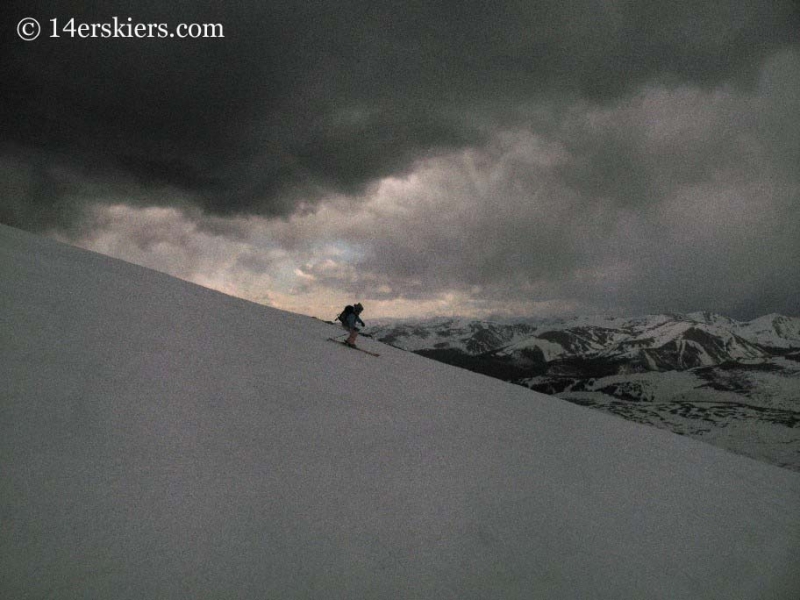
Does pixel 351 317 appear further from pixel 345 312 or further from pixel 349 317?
pixel 345 312

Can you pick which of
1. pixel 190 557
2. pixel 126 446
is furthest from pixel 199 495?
pixel 126 446

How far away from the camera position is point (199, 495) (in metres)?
3.88

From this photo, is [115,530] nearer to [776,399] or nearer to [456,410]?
[456,410]

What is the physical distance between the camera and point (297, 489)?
445 centimetres

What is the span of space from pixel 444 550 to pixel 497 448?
11.4 feet

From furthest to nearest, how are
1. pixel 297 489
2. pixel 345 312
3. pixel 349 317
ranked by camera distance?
pixel 345 312, pixel 349 317, pixel 297 489

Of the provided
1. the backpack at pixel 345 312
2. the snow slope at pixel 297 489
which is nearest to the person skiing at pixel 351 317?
the backpack at pixel 345 312

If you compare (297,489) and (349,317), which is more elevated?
(349,317)

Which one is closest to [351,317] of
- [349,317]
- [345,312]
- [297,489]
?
[349,317]

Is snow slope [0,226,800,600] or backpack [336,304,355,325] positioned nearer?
snow slope [0,226,800,600]

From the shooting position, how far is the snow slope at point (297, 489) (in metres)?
3.26

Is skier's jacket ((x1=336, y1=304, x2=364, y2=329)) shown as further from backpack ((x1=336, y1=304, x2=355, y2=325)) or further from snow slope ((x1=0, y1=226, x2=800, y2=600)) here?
snow slope ((x1=0, y1=226, x2=800, y2=600))

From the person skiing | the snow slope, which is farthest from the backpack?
the snow slope

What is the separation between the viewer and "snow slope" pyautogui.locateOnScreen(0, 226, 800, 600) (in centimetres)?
326
